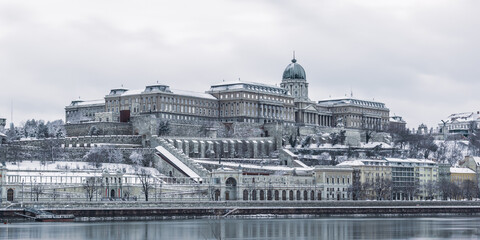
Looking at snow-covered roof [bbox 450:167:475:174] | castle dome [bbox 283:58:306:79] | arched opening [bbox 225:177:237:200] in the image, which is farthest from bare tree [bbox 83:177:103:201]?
castle dome [bbox 283:58:306:79]

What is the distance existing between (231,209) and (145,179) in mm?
13664

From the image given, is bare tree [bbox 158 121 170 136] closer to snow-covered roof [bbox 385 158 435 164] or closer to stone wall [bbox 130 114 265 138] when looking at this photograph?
stone wall [bbox 130 114 265 138]

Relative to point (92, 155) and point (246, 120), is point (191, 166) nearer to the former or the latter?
point (92, 155)

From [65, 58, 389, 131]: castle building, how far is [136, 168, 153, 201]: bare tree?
24712 millimetres

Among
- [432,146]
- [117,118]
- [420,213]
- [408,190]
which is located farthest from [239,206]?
[432,146]

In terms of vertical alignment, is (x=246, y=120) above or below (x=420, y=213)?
above

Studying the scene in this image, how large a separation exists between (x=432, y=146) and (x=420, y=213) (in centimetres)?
5244

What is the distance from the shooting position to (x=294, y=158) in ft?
520

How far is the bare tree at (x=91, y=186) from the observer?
124m

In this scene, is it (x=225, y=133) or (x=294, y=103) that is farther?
(x=294, y=103)

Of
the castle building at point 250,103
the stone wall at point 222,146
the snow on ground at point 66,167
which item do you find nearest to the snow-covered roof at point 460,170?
the stone wall at point 222,146

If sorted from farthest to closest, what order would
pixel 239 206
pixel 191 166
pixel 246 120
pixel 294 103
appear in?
pixel 294 103, pixel 246 120, pixel 191 166, pixel 239 206

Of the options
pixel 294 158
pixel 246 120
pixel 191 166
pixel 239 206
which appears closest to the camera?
pixel 239 206

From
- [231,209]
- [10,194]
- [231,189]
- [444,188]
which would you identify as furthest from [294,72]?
[10,194]
